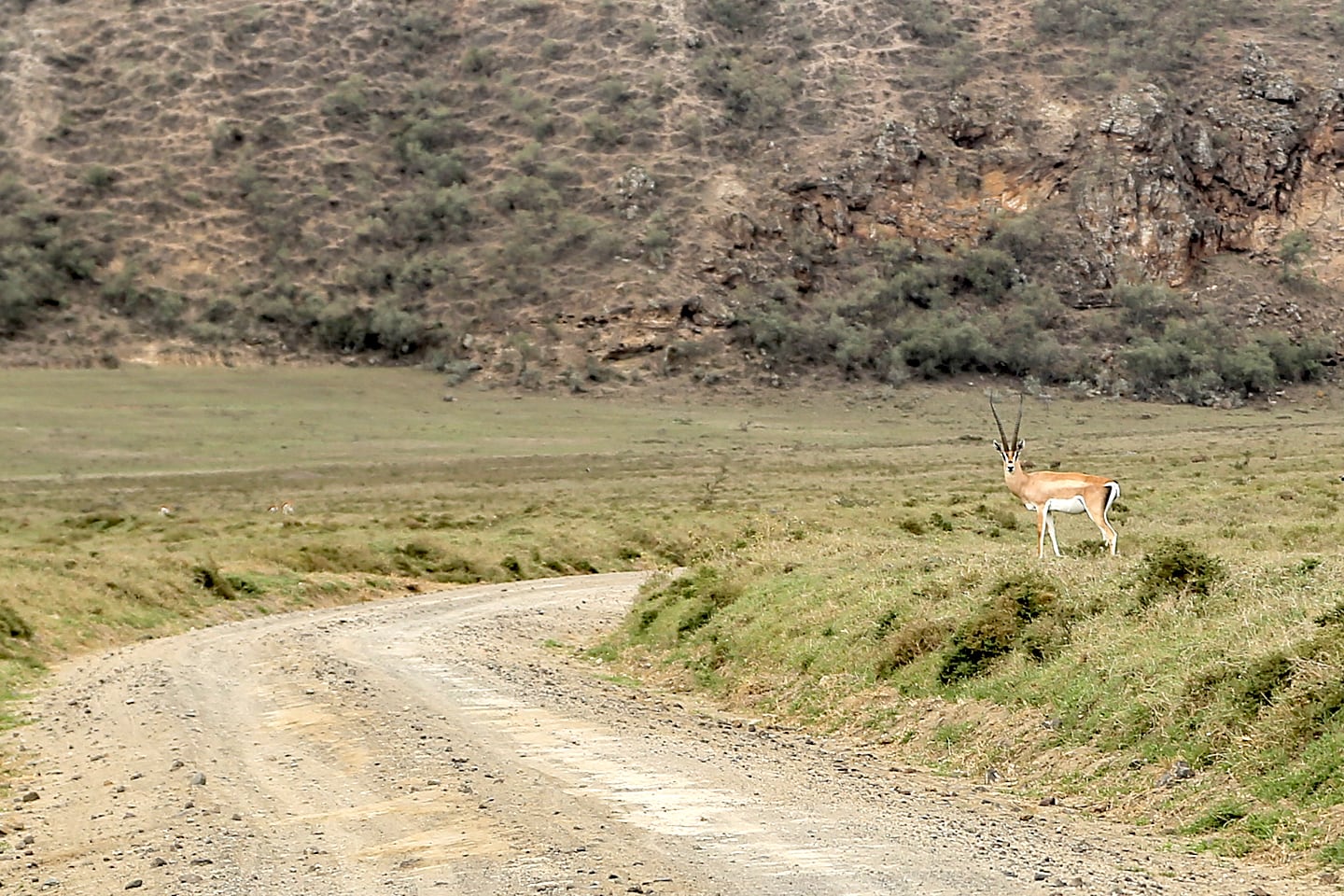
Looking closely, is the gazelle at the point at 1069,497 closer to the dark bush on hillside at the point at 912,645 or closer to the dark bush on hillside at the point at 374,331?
the dark bush on hillside at the point at 912,645

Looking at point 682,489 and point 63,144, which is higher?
point 63,144

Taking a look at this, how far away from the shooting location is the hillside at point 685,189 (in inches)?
4304

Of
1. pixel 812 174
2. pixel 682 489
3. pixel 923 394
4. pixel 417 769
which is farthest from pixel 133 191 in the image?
pixel 417 769

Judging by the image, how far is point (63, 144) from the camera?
11988cm

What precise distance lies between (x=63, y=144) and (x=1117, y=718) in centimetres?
12004

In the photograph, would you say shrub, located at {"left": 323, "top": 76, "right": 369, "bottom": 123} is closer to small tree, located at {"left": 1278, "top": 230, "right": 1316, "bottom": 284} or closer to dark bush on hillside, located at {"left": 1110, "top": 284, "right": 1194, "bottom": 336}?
dark bush on hillside, located at {"left": 1110, "top": 284, "right": 1194, "bottom": 336}

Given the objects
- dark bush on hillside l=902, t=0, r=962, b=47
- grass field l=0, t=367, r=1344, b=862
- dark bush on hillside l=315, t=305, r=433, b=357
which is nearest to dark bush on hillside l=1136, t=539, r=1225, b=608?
grass field l=0, t=367, r=1344, b=862

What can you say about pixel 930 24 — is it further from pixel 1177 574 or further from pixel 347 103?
pixel 1177 574

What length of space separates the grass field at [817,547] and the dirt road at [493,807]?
1101 millimetres

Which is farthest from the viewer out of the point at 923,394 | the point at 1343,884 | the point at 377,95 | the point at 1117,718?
the point at 377,95

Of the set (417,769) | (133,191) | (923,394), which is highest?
(133,191)

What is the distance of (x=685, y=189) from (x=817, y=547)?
94.3m

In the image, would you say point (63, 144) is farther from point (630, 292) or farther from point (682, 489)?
point (682, 489)

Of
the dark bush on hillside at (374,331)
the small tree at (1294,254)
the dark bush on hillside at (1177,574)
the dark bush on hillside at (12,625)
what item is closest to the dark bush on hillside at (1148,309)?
the small tree at (1294,254)
